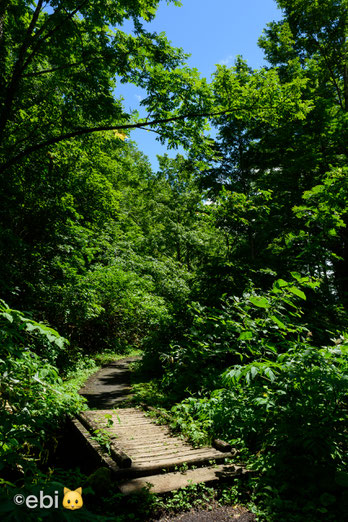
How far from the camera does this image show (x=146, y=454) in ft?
15.3

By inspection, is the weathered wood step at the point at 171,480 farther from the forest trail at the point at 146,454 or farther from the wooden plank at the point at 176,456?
the wooden plank at the point at 176,456

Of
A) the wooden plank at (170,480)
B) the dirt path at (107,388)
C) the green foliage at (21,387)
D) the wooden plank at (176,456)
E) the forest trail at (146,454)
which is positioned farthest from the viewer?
the dirt path at (107,388)

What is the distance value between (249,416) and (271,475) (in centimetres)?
78

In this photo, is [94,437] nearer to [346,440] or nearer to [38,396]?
[38,396]

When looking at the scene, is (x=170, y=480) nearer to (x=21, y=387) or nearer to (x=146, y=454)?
(x=146, y=454)

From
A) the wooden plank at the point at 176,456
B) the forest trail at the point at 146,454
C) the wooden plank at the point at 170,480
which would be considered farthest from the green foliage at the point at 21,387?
the wooden plank at the point at 176,456

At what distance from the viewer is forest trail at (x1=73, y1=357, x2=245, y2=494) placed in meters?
4.04

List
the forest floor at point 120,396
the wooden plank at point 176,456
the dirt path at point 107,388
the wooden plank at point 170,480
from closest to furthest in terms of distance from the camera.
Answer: the forest floor at point 120,396 → the wooden plank at point 170,480 → the wooden plank at point 176,456 → the dirt path at point 107,388

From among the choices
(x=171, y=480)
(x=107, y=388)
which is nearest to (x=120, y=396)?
(x=107, y=388)

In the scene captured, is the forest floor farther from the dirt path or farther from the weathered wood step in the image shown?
the weathered wood step

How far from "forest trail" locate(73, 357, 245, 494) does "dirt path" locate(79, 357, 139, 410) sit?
1281 millimetres

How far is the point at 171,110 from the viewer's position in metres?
6.64

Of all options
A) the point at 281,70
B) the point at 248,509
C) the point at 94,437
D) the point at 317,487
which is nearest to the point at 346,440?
the point at 317,487

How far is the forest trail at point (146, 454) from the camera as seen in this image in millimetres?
4043
